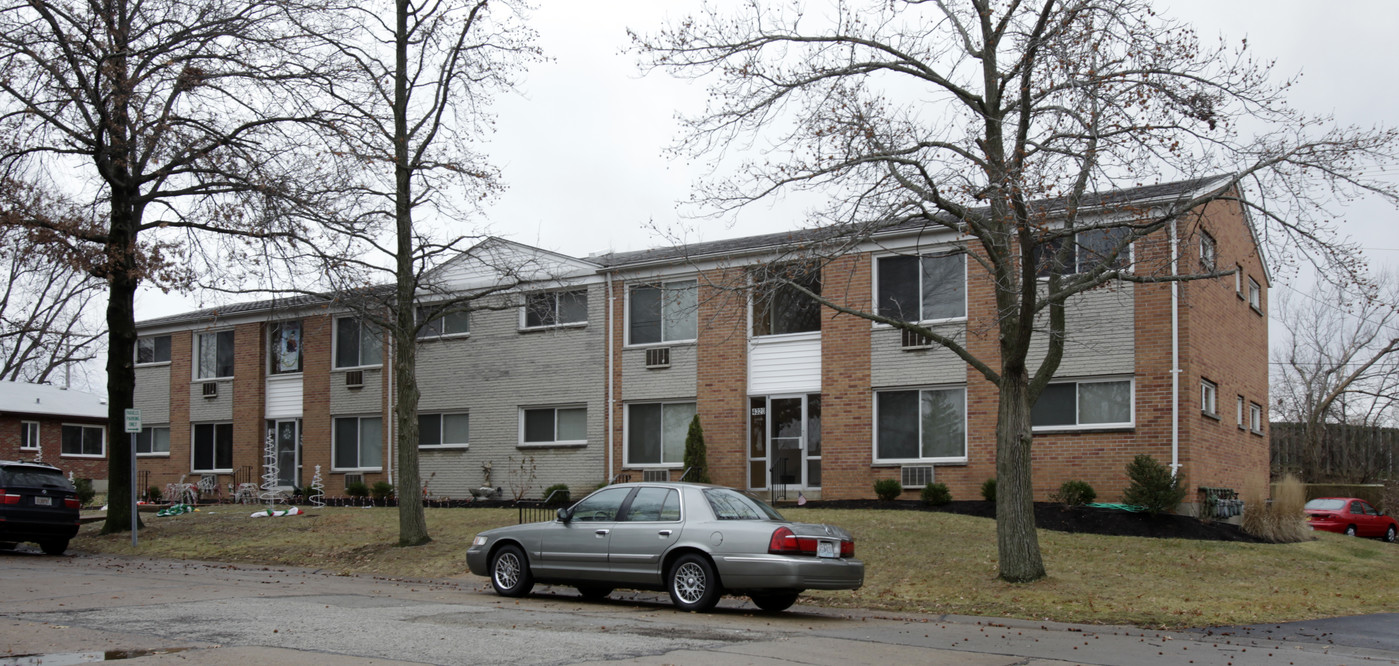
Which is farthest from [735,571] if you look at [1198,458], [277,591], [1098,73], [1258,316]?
[1258,316]

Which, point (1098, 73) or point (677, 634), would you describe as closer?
point (677, 634)

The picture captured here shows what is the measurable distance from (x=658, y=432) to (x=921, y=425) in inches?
249

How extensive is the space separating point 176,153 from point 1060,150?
632 inches

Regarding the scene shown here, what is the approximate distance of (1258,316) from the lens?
26.8 meters

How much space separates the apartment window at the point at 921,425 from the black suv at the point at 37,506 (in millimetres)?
14687

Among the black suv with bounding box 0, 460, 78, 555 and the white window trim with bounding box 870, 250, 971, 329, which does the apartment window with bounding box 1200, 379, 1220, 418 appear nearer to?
the white window trim with bounding box 870, 250, 971, 329

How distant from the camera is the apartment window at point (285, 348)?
105 feet

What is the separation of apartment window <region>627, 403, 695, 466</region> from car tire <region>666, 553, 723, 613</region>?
13.1m

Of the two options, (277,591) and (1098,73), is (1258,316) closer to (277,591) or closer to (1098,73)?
(1098,73)

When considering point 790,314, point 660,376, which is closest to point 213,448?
point 660,376

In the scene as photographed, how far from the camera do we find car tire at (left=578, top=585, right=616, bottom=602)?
42.4 feet

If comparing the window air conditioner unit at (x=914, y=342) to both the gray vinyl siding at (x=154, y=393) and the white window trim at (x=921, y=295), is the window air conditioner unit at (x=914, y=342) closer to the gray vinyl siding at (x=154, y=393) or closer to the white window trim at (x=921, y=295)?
the white window trim at (x=921, y=295)

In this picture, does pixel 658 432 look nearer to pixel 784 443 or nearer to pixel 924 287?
pixel 784 443

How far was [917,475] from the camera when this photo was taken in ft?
72.6
